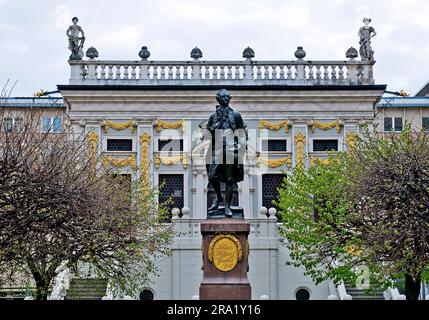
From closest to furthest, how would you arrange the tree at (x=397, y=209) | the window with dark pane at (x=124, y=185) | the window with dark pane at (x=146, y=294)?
the tree at (x=397, y=209) < the window with dark pane at (x=124, y=185) < the window with dark pane at (x=146, y=294)

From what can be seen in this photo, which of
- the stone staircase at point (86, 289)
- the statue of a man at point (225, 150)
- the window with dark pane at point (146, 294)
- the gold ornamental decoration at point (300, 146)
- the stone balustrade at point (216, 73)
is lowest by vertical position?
the window with dark pane at point (146, 294)

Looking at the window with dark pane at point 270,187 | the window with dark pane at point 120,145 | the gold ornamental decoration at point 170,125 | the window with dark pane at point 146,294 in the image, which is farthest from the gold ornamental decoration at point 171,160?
the window with dark pane at point 146,294

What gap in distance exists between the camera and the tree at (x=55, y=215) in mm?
23109

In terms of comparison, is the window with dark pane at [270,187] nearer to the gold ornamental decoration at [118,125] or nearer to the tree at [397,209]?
the gold ornamental decoration at [118,125]

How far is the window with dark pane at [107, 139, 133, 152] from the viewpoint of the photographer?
43188 millimetres

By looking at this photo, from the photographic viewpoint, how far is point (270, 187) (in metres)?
42.8

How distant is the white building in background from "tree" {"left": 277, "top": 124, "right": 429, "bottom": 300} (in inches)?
435

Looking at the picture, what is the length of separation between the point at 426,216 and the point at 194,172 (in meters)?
18.1

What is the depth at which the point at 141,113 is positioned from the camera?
43.4m

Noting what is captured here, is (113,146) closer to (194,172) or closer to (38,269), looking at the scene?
(194,172)

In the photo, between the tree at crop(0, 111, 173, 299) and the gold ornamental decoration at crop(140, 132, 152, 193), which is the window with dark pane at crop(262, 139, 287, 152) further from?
the tree at crop(0, 111, 173, 299)

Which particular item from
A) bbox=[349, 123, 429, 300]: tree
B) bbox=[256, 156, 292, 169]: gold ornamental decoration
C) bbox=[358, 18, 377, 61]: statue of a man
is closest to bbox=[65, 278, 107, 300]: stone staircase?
bbox=[349, 123, 429, 300]: tree

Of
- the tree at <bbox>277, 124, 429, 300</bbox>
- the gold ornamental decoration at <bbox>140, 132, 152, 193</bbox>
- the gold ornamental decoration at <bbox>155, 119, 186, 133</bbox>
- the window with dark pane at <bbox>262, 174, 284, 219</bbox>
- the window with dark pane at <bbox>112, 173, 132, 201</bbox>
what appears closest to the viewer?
the tree at <bbox>277, 124, 429, 300</bbox>

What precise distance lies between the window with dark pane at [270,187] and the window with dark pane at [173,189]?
3.91 meters
